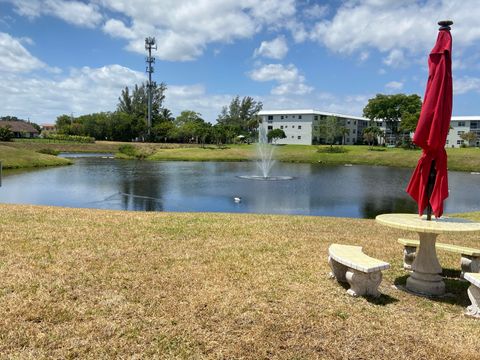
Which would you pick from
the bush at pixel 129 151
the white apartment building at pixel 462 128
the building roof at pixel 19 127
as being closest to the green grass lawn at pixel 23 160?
the bush at pixel 129 151

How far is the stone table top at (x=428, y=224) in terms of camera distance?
5.26m

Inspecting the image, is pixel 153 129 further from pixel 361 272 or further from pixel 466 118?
pixel 361 272

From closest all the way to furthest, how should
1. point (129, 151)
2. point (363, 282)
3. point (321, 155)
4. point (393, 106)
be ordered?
point (363, 282) → point (321, 155) → point (129, 151) → point (393, 106)

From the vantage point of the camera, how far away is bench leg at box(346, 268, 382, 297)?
5.60m

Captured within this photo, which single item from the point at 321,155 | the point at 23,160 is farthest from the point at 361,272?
the point at 321,155

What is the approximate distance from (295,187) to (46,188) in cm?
1611

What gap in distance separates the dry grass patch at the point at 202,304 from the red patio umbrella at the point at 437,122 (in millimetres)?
1521

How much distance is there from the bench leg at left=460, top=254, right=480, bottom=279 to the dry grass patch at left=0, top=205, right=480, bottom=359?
14.6 inches

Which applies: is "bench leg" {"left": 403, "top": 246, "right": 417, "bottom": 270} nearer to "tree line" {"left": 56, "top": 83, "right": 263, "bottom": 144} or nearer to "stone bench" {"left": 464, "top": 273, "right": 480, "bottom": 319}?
"stone bench" {"left": 464, "top": 273, "right": 480, "bottom": 319}

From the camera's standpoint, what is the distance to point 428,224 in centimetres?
553

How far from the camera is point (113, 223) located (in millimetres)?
10086

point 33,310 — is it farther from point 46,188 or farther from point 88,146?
point 88,146

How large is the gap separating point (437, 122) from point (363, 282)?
7.99 ft

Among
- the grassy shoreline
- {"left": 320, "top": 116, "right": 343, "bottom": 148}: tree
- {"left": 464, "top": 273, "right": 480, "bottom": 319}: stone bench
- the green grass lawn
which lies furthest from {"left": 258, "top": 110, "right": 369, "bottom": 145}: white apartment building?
{"left": 464, "top": 273, "right": 480, "bottom": 319}: stone bench
